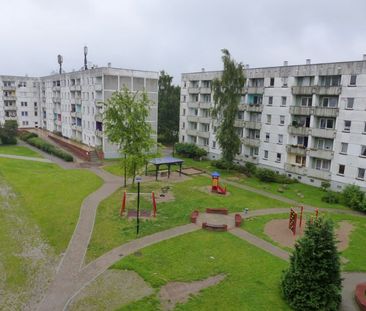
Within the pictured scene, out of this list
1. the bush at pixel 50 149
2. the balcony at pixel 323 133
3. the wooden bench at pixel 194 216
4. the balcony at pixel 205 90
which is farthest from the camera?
the balcony at pixel 205 90

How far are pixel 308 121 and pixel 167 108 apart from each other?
38505 mm

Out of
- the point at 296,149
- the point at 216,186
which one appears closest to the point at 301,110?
the point at 296,149

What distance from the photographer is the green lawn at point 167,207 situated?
23027mm

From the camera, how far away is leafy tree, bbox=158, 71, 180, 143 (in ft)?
240

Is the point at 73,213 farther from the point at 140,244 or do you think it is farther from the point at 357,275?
the point at 357,275

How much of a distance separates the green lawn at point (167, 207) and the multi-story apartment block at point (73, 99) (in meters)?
11.9

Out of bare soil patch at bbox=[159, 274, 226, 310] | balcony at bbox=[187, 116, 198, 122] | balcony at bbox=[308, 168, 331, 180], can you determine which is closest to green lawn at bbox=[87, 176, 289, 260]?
bare soil patch at bbox=[159, 274, 226, 310]

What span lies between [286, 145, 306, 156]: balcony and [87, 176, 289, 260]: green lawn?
982 centimetres

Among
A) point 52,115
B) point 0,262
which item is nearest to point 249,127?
point 0,262

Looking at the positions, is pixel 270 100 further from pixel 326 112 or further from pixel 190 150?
pixel 190 150

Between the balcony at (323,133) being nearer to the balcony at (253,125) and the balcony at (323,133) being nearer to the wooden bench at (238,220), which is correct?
the balcony at (253,125)

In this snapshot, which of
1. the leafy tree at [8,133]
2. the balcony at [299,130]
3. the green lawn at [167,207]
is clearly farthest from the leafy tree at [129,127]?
the leafy tree at [8,133]

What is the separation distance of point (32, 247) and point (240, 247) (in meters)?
14.2

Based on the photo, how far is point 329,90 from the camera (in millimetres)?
37188
